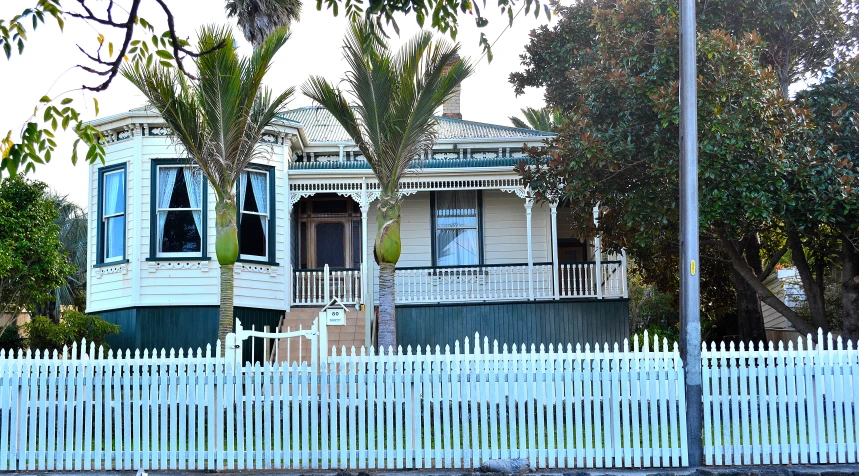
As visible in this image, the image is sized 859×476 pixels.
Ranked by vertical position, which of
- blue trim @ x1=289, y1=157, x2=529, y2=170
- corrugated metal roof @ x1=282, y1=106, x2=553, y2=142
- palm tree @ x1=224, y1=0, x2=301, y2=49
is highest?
palm tree @ x1=224, y1=0, x2=301, y2=49

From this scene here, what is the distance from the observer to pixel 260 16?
22.7 meters

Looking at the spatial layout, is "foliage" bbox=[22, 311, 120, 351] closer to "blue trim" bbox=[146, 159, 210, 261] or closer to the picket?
"blue trim" bbox=[146, 159, 210, 261]

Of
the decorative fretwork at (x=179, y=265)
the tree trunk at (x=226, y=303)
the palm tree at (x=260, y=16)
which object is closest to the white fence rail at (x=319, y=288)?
the decorative fretwork at (x=179, y=265)

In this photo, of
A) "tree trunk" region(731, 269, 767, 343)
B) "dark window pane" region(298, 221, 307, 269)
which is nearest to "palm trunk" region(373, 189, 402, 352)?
"dark window pane" region(298, 221, 307, 269)

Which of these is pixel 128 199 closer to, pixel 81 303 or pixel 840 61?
pixel 840 61

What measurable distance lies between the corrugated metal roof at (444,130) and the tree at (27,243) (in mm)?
5561

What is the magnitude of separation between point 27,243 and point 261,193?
4663mm

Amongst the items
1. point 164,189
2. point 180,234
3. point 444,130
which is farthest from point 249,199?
point 444,130

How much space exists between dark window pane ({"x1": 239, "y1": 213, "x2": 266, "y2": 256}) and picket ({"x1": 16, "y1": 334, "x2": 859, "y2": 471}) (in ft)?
25.2

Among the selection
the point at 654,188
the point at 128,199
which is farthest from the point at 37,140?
the point at 128,199

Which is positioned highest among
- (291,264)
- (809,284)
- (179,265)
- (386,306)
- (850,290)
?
(291,264)

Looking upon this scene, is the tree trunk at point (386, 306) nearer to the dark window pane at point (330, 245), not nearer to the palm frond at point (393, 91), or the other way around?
the palm frond at point (393, 91)

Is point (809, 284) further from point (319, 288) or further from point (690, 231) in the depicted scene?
point (319, 288)

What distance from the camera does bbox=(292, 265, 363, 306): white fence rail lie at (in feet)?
63.7
